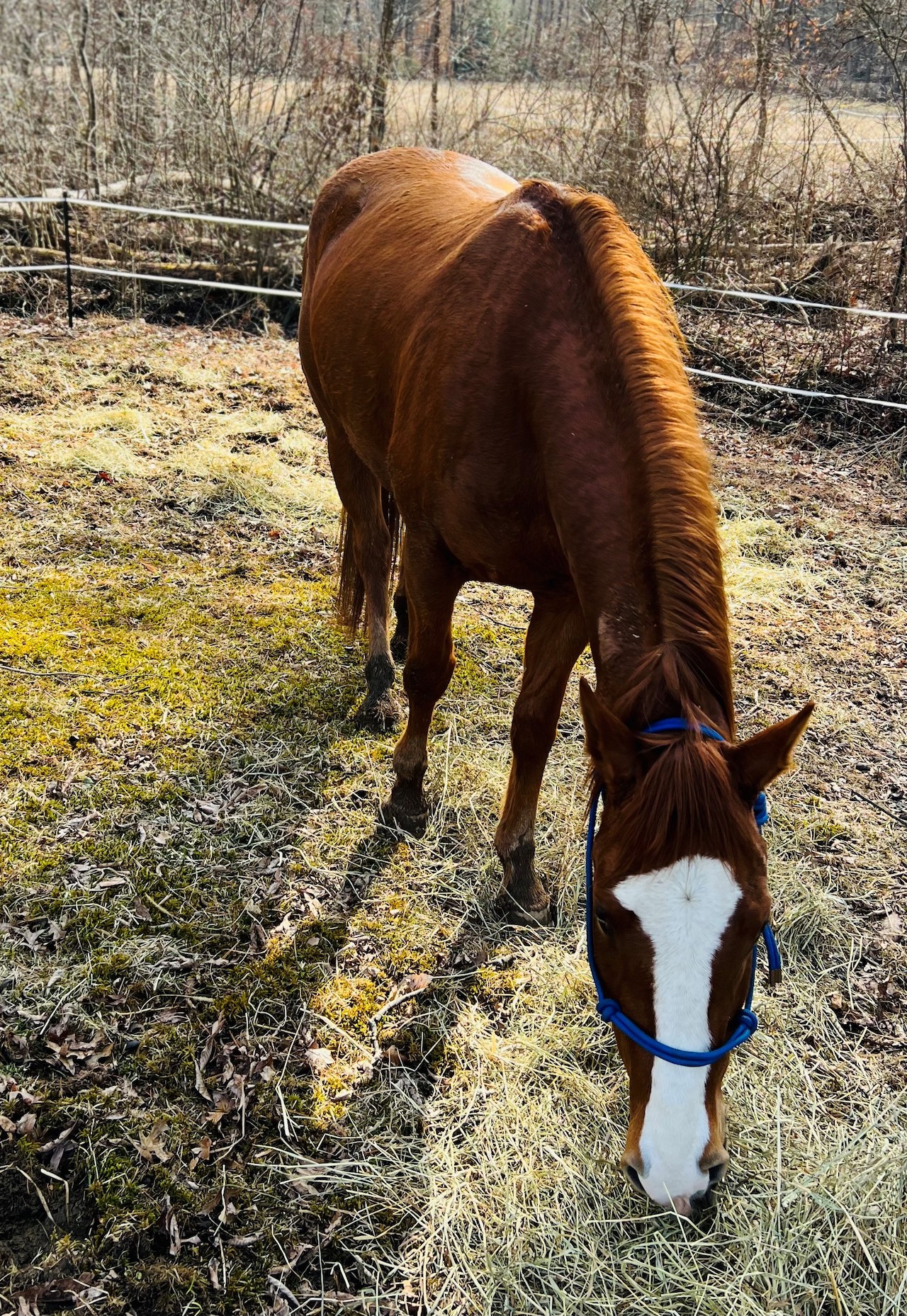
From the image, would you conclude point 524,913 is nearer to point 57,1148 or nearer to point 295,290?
point 57,1148

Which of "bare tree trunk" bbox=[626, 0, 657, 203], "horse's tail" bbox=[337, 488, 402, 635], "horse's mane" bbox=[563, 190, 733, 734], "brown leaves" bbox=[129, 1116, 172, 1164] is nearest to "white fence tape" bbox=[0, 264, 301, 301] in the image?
"bare tree trunk" bbox=[626, 0, 657, 203]

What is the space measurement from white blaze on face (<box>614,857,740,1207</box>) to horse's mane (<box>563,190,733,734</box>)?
0.99ft

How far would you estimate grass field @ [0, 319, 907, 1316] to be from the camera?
6.57 feet

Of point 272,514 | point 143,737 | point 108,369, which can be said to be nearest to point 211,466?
point 272,514

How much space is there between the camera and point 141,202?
→ 371 inches

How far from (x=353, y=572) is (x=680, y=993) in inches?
107

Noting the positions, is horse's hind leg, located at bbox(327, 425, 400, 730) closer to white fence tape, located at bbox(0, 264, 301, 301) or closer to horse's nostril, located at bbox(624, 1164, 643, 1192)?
horse's nostril, located at bbox(624, 1164, 643, 1192)

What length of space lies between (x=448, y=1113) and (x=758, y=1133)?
767 millimetres

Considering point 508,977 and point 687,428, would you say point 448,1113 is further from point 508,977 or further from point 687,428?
point 687,428

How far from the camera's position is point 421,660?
9.71ft

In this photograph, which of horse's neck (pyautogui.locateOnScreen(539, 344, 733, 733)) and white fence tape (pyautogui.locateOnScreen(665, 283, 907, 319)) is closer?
horse's neck (pyautogui.locateOnScreen(539, 344, 733, 733))

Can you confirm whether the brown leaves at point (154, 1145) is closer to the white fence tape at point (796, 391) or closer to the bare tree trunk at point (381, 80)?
the white fence tape at point (796, 391)

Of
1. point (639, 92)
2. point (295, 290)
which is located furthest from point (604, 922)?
point (639, 92)

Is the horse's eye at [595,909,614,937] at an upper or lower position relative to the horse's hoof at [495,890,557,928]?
upper
